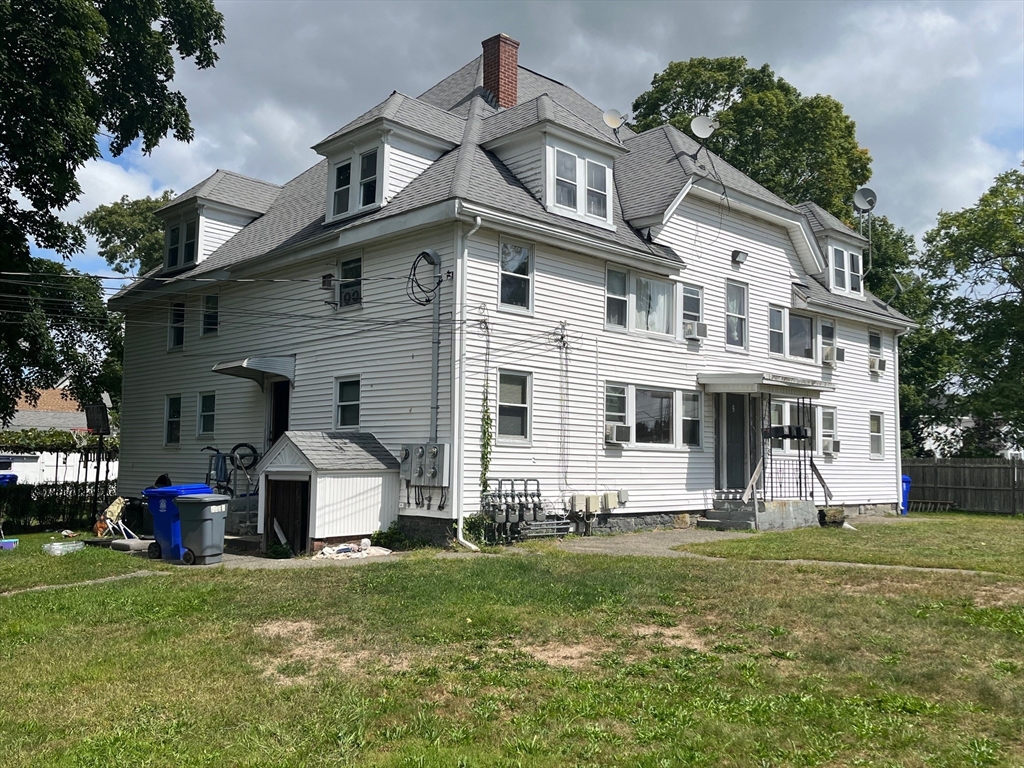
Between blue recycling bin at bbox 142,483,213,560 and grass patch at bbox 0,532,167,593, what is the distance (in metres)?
0.24

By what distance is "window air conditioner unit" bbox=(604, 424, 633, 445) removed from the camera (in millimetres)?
18219

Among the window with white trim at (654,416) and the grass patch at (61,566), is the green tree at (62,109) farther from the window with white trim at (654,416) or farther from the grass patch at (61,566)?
the window with white trim at (654,416)

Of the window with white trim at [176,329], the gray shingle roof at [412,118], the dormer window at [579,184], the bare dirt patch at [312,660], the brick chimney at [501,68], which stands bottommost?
the bare dirt patch at [312,660]

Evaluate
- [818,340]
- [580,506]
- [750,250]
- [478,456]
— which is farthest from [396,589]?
[818,340]

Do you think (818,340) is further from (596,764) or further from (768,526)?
(596,764)

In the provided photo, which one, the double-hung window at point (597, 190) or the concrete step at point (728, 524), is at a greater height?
the double-hung window at point (597, 190)

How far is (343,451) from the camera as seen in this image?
51.7 feet

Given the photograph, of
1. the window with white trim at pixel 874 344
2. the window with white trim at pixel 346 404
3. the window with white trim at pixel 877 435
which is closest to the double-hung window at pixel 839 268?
the window with white trim at pixel 874 344

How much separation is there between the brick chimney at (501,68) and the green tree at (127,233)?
2886 centimetres

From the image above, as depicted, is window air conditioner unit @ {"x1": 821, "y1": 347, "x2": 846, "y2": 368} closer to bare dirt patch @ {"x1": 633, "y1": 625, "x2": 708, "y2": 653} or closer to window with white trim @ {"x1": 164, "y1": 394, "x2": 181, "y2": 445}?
window with white trim @ {"x1": 164, "y1": 394, "x2": 181, "y2": 445}

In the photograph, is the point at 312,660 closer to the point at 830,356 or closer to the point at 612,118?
the point at 612,118

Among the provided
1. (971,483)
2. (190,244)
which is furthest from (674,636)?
(971,483)

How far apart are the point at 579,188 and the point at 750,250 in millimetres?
6086

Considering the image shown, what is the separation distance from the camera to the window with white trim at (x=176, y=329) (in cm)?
2388
